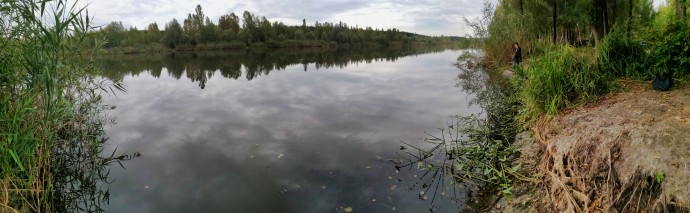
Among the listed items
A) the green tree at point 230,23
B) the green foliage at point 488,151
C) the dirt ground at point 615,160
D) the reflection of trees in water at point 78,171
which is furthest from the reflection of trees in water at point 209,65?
the green tree at point 230,23

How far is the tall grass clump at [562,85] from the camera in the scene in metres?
8.99

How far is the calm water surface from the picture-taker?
6844 mm

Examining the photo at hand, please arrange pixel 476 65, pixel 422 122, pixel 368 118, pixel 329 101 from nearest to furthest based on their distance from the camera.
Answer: pixel 422 122
pixel 368 118
pixel 329 101
pixel 476 65

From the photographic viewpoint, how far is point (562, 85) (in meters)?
9.29

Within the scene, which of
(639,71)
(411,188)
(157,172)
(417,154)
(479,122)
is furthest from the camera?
(479,122)

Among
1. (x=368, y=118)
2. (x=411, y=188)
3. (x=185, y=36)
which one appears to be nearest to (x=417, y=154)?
(x=411, y=188)

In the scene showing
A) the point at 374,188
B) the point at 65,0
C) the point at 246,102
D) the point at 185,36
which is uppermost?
the point at 185,36

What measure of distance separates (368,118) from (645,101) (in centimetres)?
787

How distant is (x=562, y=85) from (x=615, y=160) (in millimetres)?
4245

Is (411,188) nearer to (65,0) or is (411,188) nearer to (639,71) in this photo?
(65,0)

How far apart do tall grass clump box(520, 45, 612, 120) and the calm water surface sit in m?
3.13

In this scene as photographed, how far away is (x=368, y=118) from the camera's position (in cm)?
1333

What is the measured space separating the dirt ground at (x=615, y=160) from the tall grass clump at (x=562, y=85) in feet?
3.51

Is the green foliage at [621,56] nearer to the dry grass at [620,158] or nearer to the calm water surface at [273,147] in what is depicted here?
the dry grass at [620,158]
